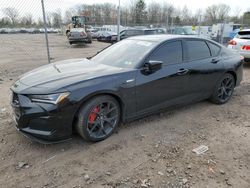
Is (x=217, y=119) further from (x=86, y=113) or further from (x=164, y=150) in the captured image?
(x=86, y=113)

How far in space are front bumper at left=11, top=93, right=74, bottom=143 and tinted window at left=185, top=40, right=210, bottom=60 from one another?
7.98 feet

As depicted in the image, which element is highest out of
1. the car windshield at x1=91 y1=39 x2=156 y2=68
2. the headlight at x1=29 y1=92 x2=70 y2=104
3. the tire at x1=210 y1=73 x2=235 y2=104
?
the car windshield at x1=91 y1=39 x2=156 y2=68

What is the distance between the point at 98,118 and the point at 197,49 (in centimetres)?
235

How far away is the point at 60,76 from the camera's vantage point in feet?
9.92

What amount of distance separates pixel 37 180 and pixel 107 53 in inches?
96.0

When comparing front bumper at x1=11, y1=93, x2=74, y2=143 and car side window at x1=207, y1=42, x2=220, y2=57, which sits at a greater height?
car side window at x1=207, y1=42, x2=220, y2=57

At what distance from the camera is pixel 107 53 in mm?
4035

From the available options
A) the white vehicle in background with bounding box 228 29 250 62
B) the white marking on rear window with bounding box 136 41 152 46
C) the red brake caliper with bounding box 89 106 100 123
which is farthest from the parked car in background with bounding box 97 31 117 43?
the red brake caliper with bounding box 89 106 100 123

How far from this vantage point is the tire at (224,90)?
4547 mm

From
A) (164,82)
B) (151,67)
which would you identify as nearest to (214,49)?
(164,82)

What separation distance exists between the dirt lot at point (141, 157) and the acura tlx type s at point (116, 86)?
27 centimetres

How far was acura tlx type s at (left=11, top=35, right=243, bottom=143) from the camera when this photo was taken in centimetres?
272

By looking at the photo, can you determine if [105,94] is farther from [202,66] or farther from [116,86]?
[202,66]

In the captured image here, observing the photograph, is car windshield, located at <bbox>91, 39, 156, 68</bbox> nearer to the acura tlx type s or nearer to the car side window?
the acura tlx type s
